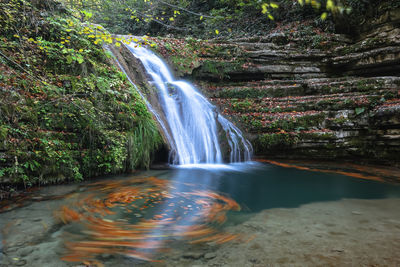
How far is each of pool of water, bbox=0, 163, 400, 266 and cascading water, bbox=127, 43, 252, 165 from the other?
65.9 inches

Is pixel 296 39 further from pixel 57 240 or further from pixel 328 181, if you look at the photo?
pixel 57 240

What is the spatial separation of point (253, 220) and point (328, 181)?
3597 mm

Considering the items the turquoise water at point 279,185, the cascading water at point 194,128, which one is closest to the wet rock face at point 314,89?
the cascading water at point 194,128

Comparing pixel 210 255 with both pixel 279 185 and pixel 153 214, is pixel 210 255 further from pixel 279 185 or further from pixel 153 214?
pixel 279 185

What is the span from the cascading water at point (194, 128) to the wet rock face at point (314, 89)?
82 cm

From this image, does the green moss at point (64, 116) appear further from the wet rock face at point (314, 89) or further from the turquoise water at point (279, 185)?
the wet rock face at point (314, 89)

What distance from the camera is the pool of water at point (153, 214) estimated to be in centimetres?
229

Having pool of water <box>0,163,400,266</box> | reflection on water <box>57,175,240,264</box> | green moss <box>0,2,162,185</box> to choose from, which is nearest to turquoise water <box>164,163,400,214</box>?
pool of water <box>0,163,400,266</box>

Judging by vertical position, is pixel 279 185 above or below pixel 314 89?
below

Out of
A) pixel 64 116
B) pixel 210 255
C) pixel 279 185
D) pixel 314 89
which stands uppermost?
pixel 314 89

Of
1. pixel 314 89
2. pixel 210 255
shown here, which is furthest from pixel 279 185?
pixel 314 89

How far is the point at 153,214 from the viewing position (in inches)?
135

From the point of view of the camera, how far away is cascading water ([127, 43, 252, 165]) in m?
7.80

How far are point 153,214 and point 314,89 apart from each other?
367 inches
